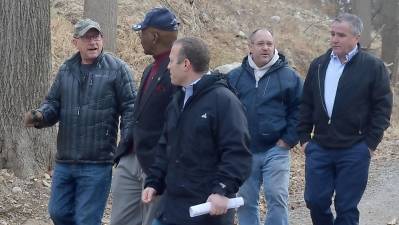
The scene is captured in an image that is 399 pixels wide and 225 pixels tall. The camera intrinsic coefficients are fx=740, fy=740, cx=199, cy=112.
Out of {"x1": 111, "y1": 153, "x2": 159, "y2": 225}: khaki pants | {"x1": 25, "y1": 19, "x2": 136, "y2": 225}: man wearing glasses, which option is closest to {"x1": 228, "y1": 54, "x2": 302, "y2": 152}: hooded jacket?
{"x1": 25, "y1": 19, "x2": 136, "y2": 225}: man wearing glasses

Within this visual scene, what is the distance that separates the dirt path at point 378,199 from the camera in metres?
8.55

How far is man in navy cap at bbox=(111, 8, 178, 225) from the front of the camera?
525 centimetres

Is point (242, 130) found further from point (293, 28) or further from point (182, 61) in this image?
point (293, 28)

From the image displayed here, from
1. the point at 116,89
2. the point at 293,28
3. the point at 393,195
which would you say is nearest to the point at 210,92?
the point at 116,89

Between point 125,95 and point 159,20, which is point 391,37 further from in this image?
point 159,20

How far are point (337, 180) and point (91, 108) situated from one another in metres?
2.13

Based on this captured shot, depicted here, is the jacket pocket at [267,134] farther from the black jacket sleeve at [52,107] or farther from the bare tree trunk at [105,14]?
the bare tree trunk at [105,14]

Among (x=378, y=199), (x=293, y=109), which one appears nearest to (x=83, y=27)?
(x=293, y=109)

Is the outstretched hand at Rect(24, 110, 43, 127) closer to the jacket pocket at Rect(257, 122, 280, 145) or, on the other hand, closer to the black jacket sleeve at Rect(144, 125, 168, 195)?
the black jacket sleeve at Rect(144, 125, 168, 195)

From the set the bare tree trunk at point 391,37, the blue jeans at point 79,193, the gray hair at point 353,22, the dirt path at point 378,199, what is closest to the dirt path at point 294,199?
the dirt path at point 378,199

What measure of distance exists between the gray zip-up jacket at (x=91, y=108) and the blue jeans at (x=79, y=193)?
77 millimetres

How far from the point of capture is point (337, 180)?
20.3 feet

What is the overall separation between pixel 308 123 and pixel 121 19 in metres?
8.57

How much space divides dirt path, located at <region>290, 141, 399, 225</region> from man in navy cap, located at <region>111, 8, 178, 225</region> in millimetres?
3267
